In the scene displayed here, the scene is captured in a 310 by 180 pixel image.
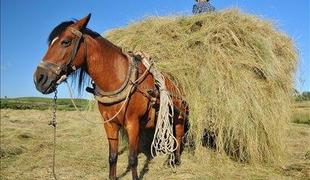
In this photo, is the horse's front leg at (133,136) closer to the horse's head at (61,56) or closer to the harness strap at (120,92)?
the harness strap at (120,92)

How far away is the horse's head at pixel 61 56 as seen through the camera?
423cm

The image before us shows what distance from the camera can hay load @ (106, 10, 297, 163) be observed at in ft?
18.4

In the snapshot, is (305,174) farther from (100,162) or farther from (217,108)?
(100,162)

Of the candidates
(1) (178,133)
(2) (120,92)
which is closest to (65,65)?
(2) (120,92)

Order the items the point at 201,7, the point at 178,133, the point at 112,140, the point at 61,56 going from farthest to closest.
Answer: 1. the point at 201,7
2. the point at 178,133
3. the point at 112,140
4. the point at 61,56

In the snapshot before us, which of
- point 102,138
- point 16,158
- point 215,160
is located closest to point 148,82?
point 215,160

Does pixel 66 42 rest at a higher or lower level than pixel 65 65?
higher

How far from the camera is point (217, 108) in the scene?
559cm

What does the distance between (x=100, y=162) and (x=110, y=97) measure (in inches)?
75.2

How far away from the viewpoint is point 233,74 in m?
5.63

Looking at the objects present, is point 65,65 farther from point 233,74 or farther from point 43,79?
point 233,74

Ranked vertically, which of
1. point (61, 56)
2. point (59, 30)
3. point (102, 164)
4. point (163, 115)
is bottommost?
point (102, 164)

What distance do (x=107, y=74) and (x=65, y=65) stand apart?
0.59 metres

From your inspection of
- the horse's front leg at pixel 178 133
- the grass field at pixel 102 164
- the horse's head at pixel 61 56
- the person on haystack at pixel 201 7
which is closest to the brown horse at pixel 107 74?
the horse's head at pixel 61 56
